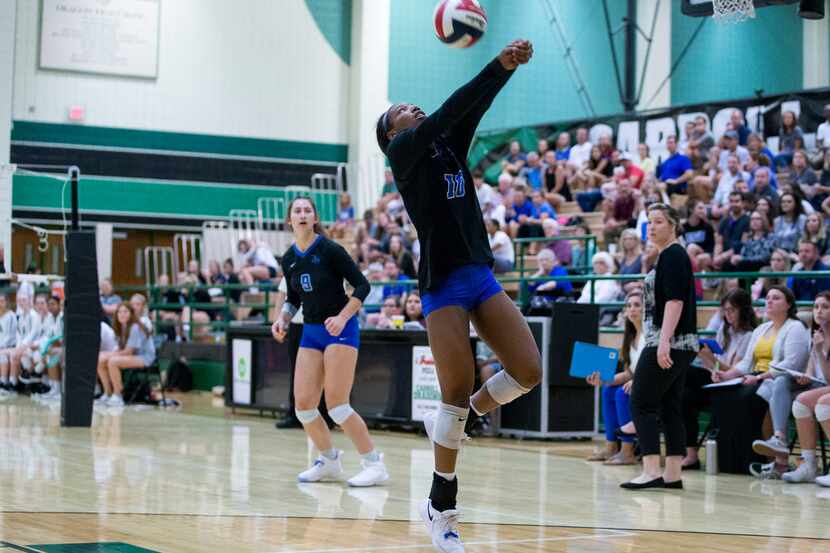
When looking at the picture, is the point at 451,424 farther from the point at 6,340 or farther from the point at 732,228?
the point at 6,340

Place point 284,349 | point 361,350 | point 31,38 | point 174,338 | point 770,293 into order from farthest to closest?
point 31,38, point 174,338, point 284,349, point 361,350, point 770,293

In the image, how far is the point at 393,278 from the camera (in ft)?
57.5

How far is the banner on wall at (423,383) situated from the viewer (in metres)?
13.3

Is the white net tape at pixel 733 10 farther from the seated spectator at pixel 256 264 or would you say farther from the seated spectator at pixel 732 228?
the seated spectator at pixel 256 264

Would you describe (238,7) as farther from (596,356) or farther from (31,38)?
(596,356)

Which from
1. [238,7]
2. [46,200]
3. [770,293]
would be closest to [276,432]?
[770,293]

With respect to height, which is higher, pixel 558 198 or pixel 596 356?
pixel 558 198

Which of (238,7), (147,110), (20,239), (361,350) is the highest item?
(238,7)

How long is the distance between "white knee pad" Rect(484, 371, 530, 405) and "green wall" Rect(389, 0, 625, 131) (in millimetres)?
21480

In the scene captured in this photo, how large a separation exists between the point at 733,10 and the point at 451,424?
18.6ft

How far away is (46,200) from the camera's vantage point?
25.9 m

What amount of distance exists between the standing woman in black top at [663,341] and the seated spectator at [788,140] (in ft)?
32.2

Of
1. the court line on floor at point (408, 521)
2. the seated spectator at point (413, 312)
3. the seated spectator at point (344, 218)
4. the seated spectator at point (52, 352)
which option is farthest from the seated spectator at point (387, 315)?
the seated spectator at point (344, 218)

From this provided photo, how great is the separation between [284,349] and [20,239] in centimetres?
1266
